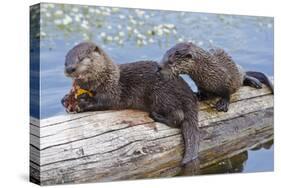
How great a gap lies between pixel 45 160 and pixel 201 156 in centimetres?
161

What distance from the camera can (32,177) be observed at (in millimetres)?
5191

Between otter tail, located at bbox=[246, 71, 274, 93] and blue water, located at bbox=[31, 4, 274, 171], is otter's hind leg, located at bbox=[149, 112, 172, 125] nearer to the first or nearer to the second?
blue water, located at bbox=[31, 4, 274, 171]

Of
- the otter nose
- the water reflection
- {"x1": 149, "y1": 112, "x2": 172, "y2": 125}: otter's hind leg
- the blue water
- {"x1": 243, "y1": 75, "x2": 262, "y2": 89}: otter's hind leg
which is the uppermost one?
the blue water

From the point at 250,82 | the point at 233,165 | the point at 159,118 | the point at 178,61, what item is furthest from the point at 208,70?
the point at 233,165

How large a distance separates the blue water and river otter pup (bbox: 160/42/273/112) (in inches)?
3.3

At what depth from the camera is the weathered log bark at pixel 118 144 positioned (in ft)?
16.3

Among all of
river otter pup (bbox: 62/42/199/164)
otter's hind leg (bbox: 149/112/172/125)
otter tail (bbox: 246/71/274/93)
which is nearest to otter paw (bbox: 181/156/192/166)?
river otter pup (bbox: 62/42/199/164)

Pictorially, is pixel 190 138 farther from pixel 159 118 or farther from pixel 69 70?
pixel 69 70

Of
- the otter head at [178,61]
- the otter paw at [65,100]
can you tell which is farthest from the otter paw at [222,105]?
the otter paw at [65,100]

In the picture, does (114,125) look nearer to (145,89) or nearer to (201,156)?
(145,89)

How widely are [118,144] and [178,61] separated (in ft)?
3.40

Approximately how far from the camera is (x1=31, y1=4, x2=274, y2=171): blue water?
4.98 metres

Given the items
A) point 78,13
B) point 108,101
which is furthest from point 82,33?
point 108,101

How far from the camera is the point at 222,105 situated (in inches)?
227
